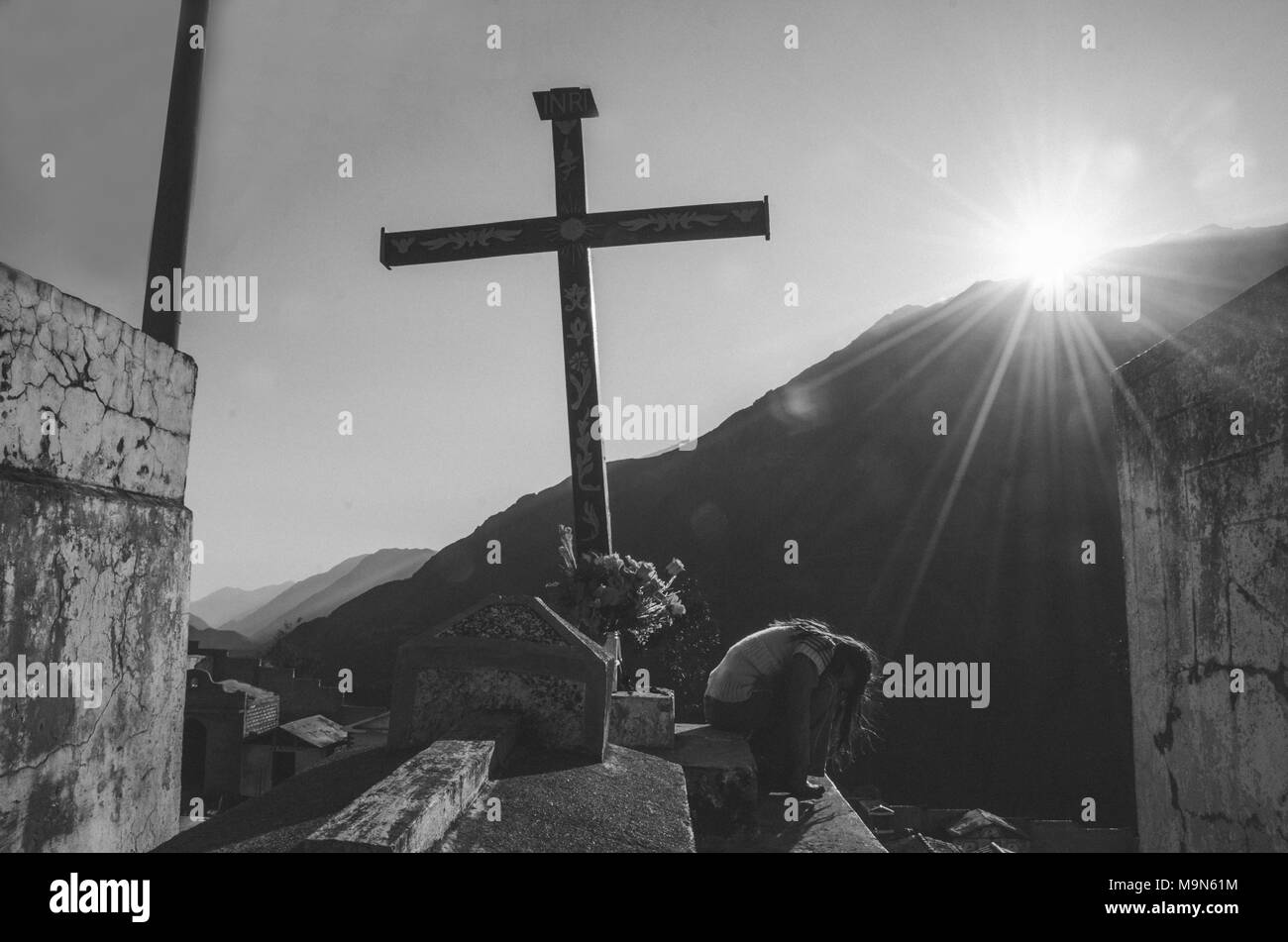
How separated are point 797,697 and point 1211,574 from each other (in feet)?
7.40

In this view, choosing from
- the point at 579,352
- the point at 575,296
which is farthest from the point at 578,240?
the point at 579,352

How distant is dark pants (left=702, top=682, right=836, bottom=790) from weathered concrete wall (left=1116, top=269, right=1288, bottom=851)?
5.62 ft

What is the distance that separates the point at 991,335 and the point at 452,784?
167 ft

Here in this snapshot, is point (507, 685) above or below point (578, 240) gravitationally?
below

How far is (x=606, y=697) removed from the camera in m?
3.45

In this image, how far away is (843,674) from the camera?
443 centimetres

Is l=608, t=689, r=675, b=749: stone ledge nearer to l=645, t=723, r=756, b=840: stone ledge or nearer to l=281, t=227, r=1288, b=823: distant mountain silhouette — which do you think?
l=645, t=723, r=756, b=840: stone ledge

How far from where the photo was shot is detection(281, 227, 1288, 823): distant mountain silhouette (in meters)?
29.5

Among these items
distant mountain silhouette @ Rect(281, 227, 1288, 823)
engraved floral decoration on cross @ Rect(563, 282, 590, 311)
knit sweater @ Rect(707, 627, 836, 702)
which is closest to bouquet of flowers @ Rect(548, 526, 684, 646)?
knit sweater @ Rect(707, 627, 836, 702)

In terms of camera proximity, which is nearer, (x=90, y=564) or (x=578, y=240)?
(x=90, y=564)

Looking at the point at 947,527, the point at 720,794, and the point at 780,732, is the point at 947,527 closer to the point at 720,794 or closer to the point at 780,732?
the point at 780,732

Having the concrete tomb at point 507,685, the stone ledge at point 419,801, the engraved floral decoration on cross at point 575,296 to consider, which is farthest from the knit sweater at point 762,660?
the engraved floral decoration on cross at point 575,296

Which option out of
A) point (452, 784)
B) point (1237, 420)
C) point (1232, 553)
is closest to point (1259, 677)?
point (1232, 553)

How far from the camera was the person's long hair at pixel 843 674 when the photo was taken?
173 inches
